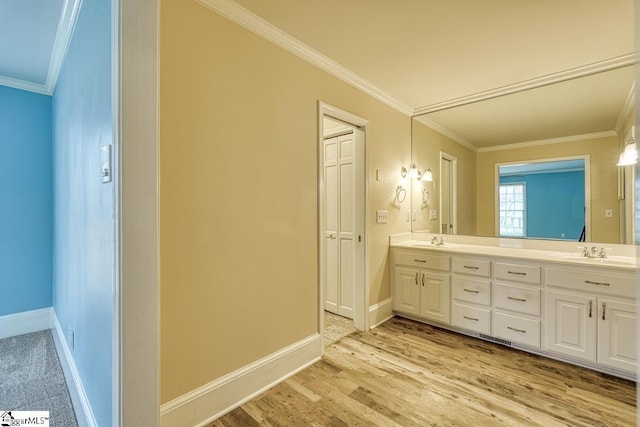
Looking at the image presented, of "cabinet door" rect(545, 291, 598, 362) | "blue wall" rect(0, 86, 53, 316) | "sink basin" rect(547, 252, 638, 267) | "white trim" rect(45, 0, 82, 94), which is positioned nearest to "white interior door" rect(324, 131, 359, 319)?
"cabinet door" rect(545, 291, 598, 362)

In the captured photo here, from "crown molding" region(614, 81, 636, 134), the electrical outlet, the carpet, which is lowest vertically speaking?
the carpet

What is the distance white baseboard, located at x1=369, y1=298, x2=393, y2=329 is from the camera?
3.06m

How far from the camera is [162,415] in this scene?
1494mm

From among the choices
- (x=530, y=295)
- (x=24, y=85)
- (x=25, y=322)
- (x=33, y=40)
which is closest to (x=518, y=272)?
(x=530, y=295)

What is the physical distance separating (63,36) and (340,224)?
9.25ft

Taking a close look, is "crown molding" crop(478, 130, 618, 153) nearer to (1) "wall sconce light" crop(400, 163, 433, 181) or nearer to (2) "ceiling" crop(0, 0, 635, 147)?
(2) "ceiling" crop(0, 0, 635, 147)

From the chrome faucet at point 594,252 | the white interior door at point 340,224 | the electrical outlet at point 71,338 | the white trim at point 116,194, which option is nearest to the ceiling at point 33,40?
the white trim at point 116,194

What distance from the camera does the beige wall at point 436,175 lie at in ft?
10.9

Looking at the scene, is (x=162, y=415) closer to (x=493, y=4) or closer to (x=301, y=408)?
(x=301, y=408)

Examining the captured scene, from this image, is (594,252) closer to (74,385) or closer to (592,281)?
(592,281)

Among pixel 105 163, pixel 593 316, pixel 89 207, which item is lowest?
pixel 593 316

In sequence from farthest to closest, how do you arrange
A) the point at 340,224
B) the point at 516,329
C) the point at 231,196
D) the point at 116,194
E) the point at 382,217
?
1. the point at 340,224
2. the point at 382,217
3. the point at 516,329
4. the point at 231,196
5. the point at 116,194

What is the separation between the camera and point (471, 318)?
2.78 m

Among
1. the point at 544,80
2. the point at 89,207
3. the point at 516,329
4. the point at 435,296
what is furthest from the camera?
the point at 435,296
